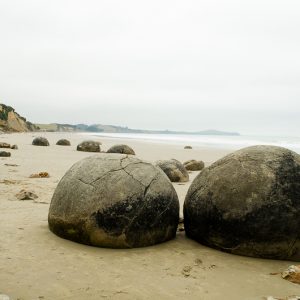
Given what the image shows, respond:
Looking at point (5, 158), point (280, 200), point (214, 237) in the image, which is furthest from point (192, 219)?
point (5, 158)

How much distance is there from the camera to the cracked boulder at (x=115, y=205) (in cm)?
407

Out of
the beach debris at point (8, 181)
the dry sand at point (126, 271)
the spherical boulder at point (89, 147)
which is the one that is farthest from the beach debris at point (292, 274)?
the spherical boulder at point (89, 147)

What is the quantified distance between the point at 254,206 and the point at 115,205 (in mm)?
1420

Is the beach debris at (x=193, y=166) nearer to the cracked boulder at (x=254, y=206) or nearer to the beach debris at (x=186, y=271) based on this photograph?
the cracked boulder at (x=254, y=206)

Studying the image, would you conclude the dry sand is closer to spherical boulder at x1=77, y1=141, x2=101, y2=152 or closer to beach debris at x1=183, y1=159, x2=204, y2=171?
beach debris at x1=183, y1=159, x2=204, y2=171

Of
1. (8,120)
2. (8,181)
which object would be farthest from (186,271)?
(8,120)

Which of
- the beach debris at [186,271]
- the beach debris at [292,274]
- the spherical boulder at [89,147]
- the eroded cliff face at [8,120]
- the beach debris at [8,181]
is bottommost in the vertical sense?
the beach debris at [186,271]

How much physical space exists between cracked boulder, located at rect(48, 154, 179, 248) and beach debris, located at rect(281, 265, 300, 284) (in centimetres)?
140

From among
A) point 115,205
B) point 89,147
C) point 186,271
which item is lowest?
point 186,271

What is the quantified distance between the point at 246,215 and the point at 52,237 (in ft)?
6.95

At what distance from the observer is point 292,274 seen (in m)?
3.41

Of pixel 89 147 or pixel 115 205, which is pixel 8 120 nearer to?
pixel 89 147

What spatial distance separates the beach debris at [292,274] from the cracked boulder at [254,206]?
49cm

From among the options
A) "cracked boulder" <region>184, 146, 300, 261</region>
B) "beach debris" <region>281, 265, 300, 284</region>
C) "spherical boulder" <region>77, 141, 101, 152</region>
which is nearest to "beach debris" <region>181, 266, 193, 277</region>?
"cracked boulder" <region>184, 146, 300, 261</region>
